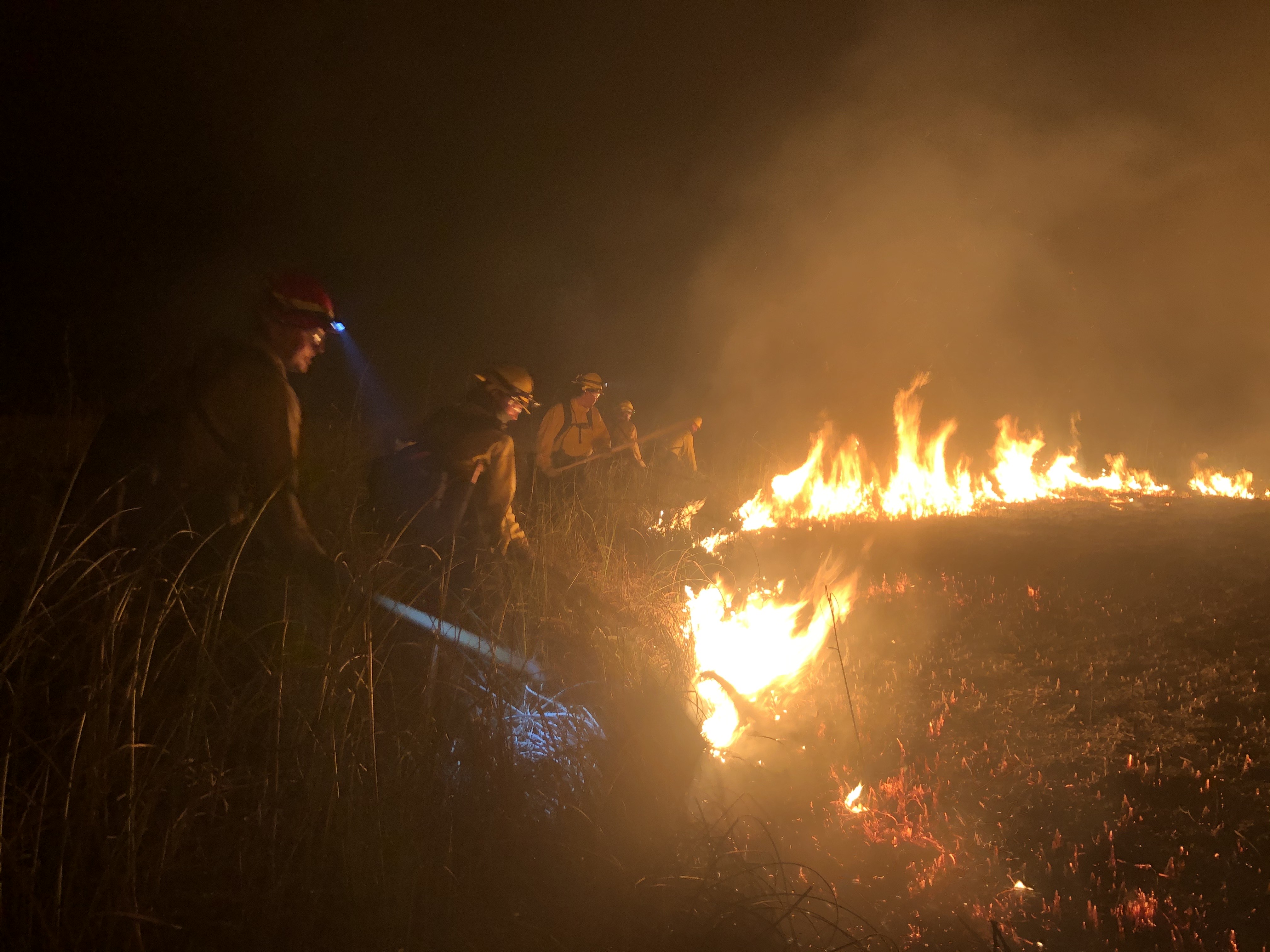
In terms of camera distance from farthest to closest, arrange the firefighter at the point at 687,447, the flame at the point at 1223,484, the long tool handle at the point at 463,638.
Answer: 1. the firefighter at the point at 687,447
2. the flame at the point at 1223,484
3. the long tool handle at the point at 463,638

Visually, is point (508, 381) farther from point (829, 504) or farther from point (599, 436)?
point (829, 504)

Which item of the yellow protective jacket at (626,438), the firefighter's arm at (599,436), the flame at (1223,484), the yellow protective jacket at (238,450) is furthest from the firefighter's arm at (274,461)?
the flame at (1223,484)

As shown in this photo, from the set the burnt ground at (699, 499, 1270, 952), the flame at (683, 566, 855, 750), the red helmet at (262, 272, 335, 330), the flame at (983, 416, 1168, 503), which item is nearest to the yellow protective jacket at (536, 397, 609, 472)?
the flame at (683, 566, 855, 750)

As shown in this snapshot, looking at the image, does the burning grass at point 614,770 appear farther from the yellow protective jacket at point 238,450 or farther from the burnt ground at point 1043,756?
the yellow protective jacket at point 238,450

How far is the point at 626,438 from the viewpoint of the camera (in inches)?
342

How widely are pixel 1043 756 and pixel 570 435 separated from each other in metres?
5.82

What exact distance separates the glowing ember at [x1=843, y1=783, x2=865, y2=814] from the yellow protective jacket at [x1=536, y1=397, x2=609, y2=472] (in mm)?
4806

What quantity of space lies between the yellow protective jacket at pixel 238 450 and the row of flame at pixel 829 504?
6.95ft

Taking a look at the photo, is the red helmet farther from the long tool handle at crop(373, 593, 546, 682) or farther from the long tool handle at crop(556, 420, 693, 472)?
the long tool handle at crop(556, 420, 693, 472)

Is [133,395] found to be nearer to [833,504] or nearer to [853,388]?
[833,504]

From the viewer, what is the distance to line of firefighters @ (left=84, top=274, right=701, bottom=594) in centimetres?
246

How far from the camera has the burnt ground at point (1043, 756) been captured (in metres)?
2.37

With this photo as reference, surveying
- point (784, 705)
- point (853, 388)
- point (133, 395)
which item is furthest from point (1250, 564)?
point (853, 388)

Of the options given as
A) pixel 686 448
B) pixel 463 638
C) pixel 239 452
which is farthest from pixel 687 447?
pixel 239 452
